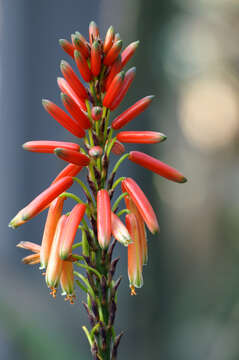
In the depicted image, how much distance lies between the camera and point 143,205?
0.92 metres

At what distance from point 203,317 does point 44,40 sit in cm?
288

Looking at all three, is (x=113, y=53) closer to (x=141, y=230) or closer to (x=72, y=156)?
(x=72, y=156)

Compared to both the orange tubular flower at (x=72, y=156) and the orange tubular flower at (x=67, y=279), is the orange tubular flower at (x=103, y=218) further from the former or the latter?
the orange tubular flower at (x=67, y=279)

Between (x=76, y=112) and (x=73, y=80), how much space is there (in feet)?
0.32

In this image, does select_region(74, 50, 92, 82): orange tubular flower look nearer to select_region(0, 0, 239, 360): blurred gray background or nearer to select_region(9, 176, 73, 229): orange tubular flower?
select_region(9, 176, 73, 229): orange tubular flower

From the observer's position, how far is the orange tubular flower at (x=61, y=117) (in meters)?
0.91

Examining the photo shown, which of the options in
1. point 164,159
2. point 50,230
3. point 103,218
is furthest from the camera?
point 164,159

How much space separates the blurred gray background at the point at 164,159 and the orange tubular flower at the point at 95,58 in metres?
2.73

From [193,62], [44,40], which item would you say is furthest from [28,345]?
[193,62]

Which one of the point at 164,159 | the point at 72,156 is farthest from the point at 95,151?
the point at 164,159

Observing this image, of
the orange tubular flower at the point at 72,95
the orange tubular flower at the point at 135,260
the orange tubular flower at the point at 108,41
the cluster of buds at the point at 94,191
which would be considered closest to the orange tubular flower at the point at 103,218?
the cluster of buds at the point at 94,191

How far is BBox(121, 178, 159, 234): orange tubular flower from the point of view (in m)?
0.89

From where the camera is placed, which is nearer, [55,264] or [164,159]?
[55,264]

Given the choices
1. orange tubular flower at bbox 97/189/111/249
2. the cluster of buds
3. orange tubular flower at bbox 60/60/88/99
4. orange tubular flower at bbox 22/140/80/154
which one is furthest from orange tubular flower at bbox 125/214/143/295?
orange tubular flower at bbox 60/60/88/99
